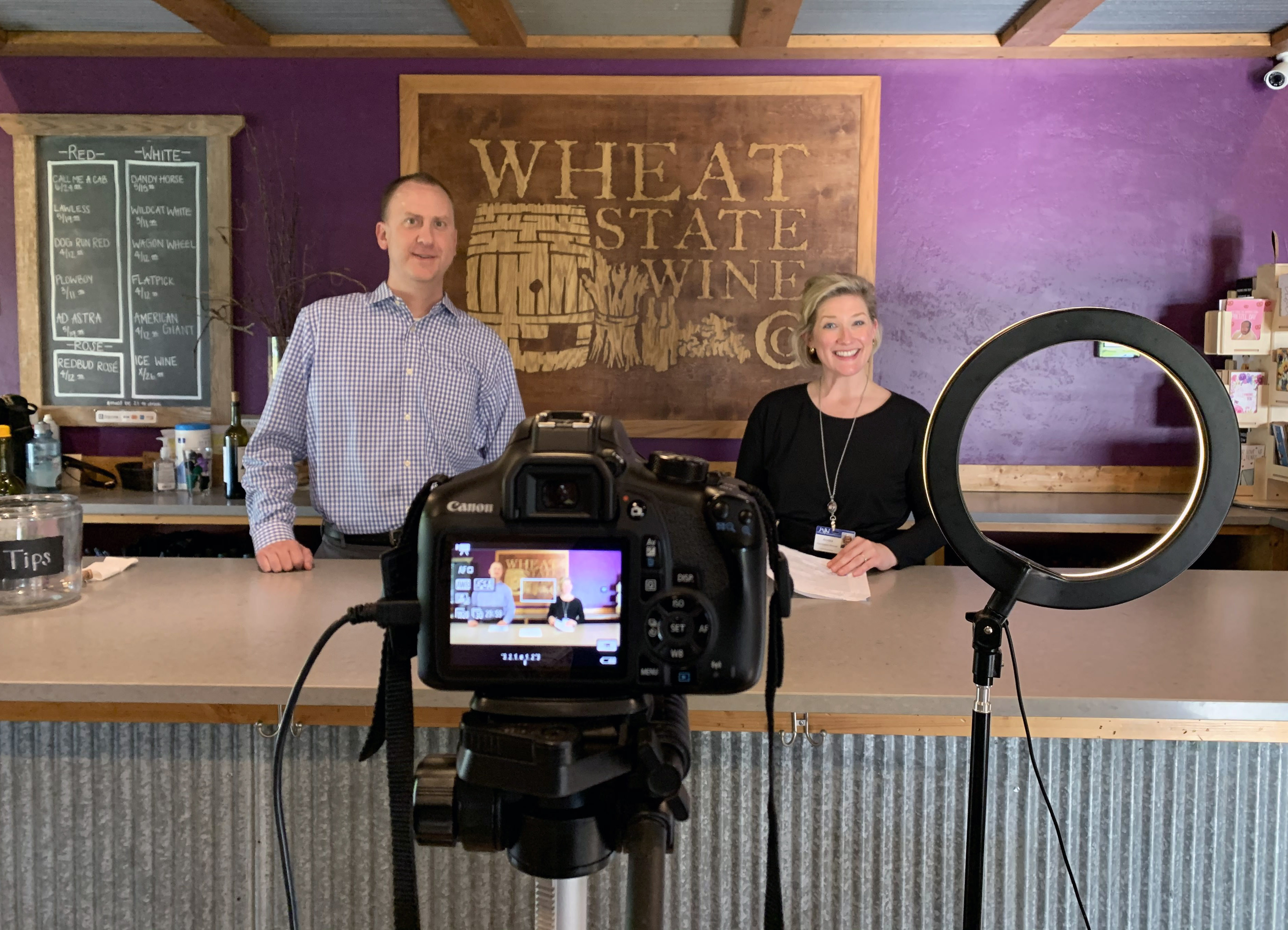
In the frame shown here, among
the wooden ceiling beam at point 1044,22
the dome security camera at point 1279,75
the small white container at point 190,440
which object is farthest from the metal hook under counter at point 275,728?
the dome security camera at point 1279,75

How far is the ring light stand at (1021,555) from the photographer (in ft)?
2.26

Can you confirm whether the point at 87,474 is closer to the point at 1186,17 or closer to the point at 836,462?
the point at 836,462

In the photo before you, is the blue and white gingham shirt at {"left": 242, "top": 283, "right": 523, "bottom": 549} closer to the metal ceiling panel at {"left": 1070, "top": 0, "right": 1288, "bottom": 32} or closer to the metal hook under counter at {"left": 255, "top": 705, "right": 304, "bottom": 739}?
the metal hook under counter at {"left": 255, "top": 705, "right": 304, "bottom": 739}

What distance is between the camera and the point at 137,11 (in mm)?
3059

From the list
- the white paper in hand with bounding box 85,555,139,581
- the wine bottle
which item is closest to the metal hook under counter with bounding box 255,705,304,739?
the white paper in hand with bounding box 85,555,139,581

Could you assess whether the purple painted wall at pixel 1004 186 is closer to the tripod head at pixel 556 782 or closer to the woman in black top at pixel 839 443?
the woman in black top at pixel 839 443

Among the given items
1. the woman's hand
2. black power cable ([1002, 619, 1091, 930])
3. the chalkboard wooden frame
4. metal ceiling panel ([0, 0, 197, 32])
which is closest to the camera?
black power cable ([1002, 619, 1091, 930])

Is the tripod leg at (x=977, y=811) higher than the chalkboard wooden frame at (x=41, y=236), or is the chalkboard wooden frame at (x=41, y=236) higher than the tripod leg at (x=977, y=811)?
the chalkboard wooden frame at (x=41, y=236)

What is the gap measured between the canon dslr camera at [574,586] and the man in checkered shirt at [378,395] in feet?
5.01

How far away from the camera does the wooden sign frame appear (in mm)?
3236

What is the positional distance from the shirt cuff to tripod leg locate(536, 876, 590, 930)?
1369mm

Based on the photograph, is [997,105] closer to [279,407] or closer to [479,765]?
[279,407]

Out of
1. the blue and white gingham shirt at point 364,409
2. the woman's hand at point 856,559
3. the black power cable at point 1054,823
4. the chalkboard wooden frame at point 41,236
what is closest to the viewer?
the black power cable at point 1054,823

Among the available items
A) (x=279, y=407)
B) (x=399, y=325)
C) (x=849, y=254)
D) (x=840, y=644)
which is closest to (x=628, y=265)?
(x=849, y=254)
